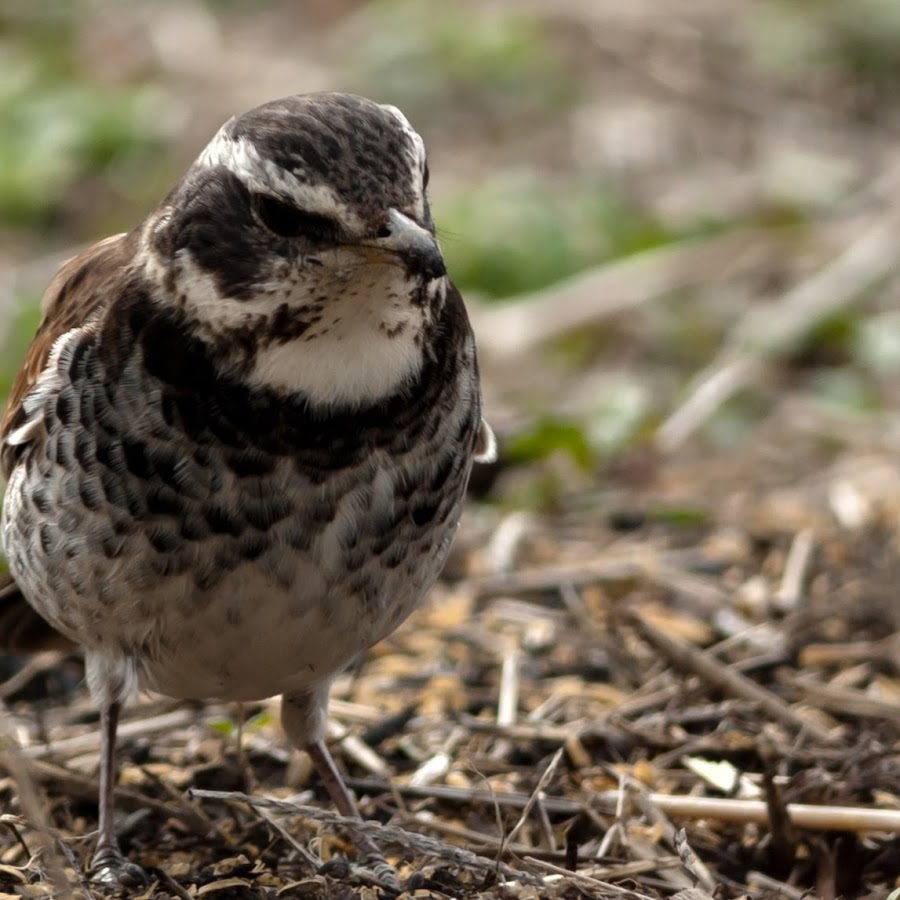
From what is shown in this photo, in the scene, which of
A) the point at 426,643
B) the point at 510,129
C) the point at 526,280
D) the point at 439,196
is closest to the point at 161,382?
the point at 426,643

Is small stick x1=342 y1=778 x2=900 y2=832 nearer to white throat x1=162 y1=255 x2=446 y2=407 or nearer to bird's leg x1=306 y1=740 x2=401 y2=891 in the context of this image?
bird's leg x1=306 y1=740 x2=401 y2=891

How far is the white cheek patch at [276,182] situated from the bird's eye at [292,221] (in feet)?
0.05

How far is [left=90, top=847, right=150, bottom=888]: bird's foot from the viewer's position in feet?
14.8

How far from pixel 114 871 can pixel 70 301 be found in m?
1.37

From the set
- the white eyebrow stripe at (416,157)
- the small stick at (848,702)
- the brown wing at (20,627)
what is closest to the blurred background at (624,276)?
the small stick at (848,702)

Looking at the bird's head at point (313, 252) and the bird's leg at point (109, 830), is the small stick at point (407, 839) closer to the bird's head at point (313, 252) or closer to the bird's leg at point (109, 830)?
the bird's leg at point (109, 830)

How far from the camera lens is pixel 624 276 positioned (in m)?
9.04

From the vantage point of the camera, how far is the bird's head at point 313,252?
3928 millimetres

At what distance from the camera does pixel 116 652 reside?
4586 mm

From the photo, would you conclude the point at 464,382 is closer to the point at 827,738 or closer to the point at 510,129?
the point at 827,738

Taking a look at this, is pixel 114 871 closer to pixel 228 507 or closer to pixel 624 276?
pixel 228 507

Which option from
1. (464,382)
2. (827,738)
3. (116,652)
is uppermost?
(464,382)

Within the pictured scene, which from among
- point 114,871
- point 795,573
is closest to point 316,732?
point 114,871

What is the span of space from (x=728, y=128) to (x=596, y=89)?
36.0 inches
